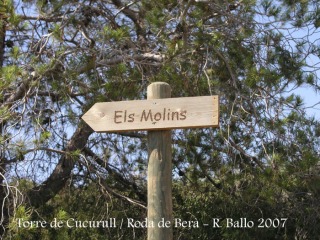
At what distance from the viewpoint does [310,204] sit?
4934 millimetres

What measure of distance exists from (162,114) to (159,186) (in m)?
0.35

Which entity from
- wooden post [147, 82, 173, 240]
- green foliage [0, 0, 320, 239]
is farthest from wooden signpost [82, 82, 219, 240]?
green foliage [0, 0, 320, 239]

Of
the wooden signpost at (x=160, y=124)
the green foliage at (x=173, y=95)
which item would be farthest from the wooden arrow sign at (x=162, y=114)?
the green foliage at (x=173, y=95)

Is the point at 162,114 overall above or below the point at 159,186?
above

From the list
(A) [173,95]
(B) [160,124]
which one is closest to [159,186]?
(B) [160,124]

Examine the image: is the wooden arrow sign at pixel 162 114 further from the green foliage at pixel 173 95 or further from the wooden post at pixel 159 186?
the green foliage at pixel 173 95

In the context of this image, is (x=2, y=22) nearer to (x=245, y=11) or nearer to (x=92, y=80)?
(x=92, y=80)

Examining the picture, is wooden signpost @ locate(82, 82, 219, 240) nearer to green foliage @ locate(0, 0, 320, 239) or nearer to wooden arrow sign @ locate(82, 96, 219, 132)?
wooden arrow sign @ locate(82, 96, 219, 132)

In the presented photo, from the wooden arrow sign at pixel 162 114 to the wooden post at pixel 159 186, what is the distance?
83 millimetres

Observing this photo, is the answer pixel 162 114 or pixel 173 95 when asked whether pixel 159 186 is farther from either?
pixel 173 95

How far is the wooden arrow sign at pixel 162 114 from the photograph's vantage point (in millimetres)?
2949

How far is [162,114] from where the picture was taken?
9.78 feet

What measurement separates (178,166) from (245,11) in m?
1.52

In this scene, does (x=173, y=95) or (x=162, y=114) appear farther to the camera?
(x=173, y=95)
